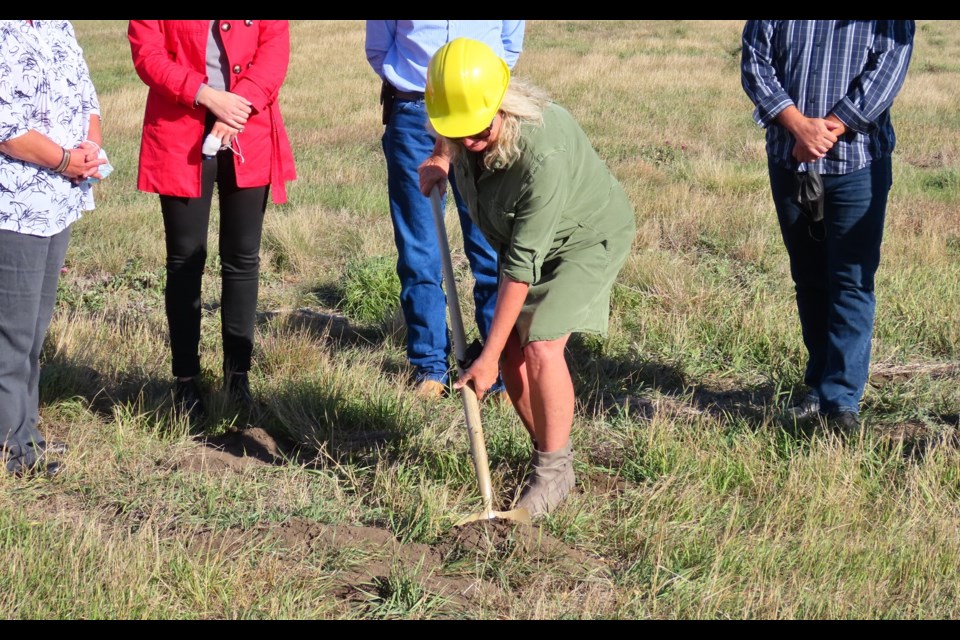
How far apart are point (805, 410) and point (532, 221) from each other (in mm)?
1976

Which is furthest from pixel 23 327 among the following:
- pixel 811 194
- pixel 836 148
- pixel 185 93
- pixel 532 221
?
pixel 836 148

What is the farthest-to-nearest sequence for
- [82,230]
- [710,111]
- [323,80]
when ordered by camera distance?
[323,80]
[710,111]
[82,230]

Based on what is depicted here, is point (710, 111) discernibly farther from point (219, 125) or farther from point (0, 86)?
point (0, 86)

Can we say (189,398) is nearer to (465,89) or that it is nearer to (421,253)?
(421,253)

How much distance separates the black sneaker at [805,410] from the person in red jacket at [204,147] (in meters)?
2.50

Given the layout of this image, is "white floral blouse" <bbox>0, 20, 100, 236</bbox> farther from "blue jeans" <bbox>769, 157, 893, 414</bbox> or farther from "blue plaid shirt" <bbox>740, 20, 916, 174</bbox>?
"blue jeans" <bbox>769, 157, 893, 414</bbox>

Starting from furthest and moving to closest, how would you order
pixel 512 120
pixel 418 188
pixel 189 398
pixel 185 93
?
pixel 418 188
pixel 189 398
pixel 185 93
pixel 512 120

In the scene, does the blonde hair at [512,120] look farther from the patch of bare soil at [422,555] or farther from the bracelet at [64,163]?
the bracelet at [64,163]

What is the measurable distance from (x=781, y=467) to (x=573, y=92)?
11.6 m

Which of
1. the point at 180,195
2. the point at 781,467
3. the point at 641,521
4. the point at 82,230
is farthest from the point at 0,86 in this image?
the point at 82,230

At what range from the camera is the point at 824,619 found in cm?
304

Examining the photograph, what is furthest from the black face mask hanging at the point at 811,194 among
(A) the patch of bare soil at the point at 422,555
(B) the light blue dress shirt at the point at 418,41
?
(A) the patch of bare soil at the point at 422,555

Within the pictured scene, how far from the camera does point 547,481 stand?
3818mm

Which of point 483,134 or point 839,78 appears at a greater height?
point 839,78
